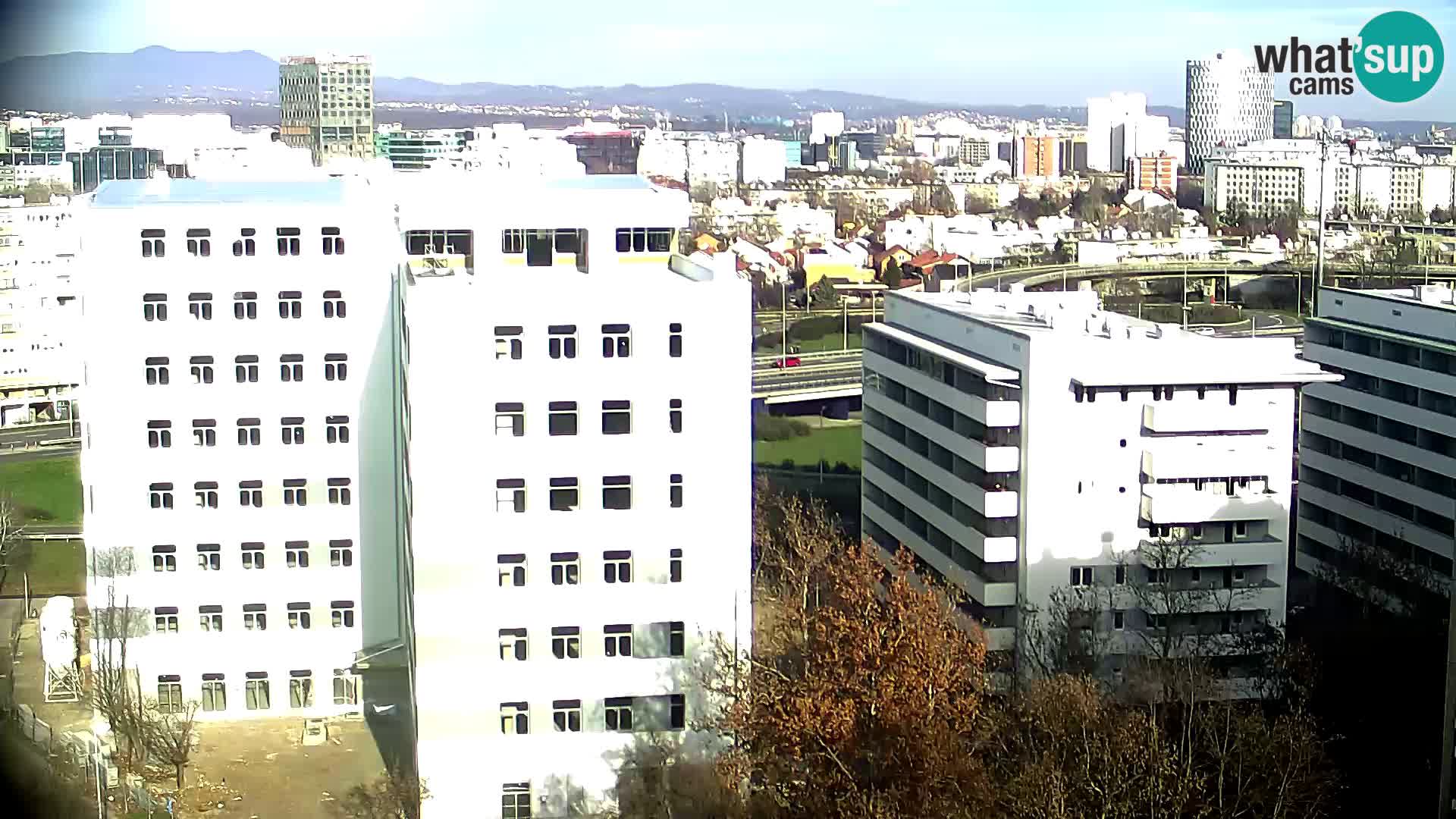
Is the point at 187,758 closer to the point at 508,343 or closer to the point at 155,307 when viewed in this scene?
the point at 155,307

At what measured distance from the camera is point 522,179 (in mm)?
5285

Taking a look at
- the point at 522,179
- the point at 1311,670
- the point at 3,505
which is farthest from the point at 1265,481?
the point at 3,505

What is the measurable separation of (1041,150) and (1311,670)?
1180 inches

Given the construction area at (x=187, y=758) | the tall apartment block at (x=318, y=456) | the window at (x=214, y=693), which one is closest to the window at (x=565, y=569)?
the tall apartment block at (x=318, y=456)

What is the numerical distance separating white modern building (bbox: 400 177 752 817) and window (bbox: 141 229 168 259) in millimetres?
1093

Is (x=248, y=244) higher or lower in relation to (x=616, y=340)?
higher

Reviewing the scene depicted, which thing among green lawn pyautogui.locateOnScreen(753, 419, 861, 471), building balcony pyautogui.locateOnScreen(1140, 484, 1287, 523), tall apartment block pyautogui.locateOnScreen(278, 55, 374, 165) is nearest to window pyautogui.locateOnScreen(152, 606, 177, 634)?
building balcony pyautogui.locateOnScreen(1140, 484, 1287, 523)

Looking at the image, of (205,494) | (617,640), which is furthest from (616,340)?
(205,494)

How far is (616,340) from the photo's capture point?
3.81 metres

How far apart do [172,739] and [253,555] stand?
2.04 ft

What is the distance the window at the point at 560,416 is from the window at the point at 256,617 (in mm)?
1374

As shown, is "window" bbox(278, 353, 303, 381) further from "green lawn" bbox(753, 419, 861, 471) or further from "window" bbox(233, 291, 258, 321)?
"green lawn" bbox(753, 419, 861, 471)

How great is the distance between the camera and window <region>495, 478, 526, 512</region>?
3838mm

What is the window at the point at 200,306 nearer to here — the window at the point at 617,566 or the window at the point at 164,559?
the window at the point at 164,559
